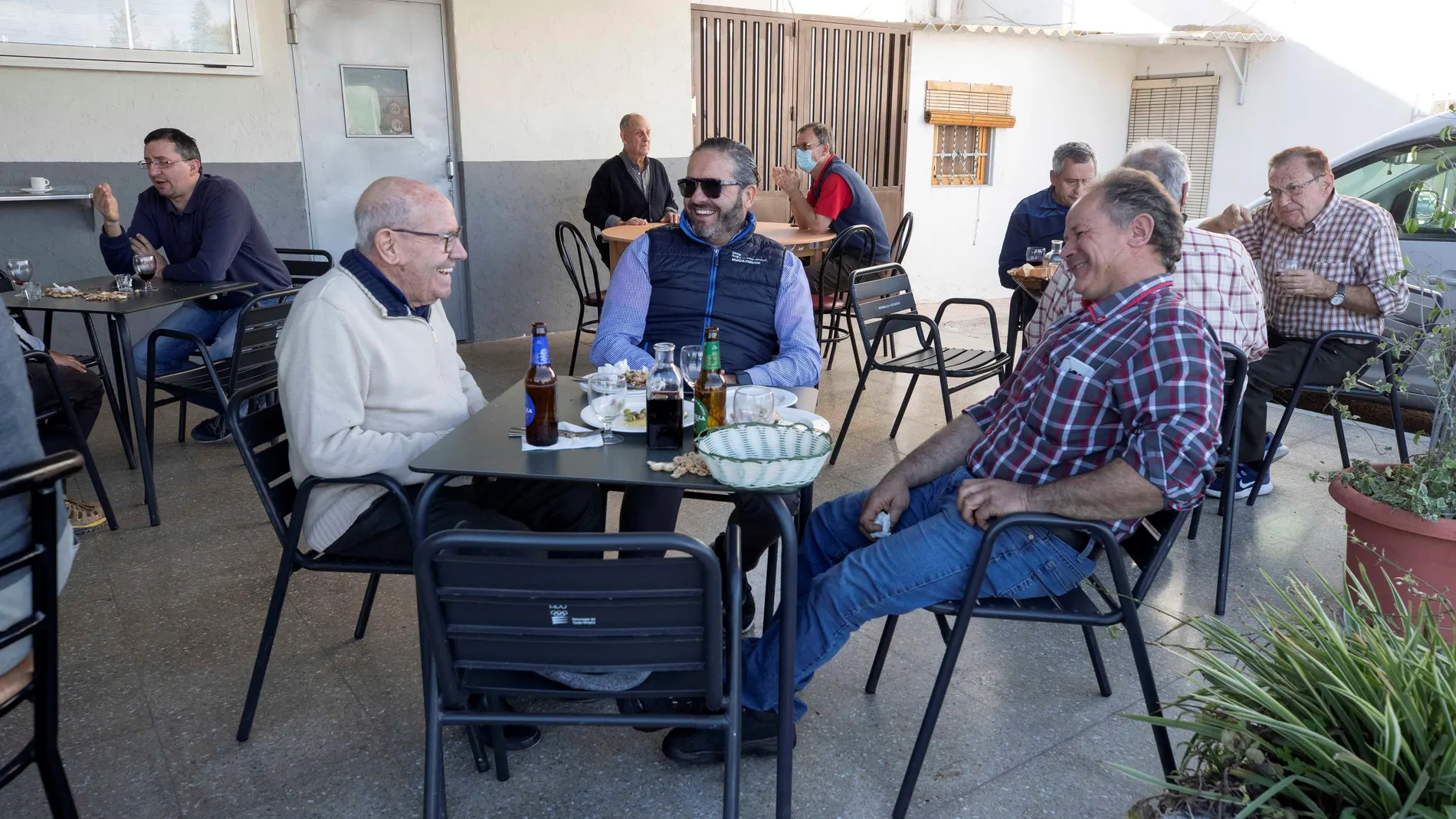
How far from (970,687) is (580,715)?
1.21 metres

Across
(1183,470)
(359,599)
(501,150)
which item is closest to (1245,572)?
(1183,470)

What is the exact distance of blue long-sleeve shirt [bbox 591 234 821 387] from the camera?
9.59 ft

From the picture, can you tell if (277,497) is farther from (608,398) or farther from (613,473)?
(613,473)

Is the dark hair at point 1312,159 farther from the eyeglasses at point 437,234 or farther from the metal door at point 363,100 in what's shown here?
the metal door at point 363,100

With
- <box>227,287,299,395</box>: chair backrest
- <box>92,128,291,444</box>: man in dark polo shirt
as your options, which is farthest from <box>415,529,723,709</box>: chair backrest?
<box>92,128,291,444</box>: man in dark polo shirt

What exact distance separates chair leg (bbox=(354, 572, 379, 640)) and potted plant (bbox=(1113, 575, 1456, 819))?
1903 millimetres

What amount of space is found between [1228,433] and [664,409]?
1626 millimetres

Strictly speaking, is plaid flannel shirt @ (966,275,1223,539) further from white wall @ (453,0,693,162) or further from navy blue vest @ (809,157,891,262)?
white wall @ (453,0,693,162)

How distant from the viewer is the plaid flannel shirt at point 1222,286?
3041 mm

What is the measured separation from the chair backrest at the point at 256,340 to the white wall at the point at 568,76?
10.3 feet

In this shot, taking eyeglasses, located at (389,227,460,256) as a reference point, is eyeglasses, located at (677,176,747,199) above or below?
above

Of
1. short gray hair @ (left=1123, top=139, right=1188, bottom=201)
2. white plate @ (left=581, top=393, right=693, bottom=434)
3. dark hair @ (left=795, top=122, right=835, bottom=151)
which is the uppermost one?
dark hair @ (left=795, top=122, right=835, bottom=151)

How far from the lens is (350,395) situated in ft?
6.91

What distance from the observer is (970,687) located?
2459mm
